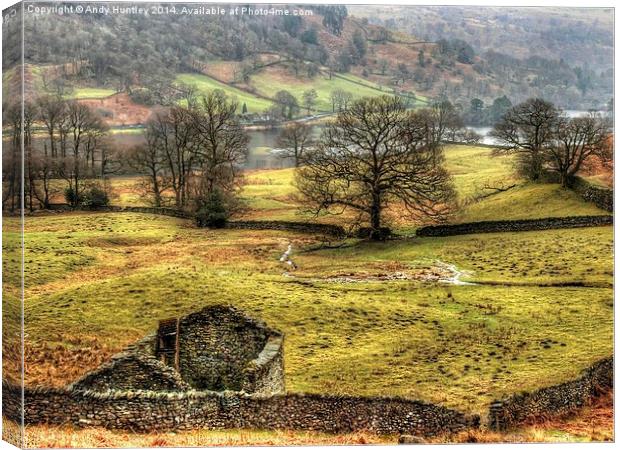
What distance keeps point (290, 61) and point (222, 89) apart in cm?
185

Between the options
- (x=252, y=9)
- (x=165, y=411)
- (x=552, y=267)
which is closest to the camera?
(x=165, y=411)

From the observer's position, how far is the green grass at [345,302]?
2403 cm

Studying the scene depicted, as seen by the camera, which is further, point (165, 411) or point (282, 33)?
point (282, 33)

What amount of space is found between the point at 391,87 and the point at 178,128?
5443 millimetres

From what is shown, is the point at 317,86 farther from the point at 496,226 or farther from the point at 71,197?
the point at 71,197

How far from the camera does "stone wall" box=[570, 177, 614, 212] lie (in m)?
26.7

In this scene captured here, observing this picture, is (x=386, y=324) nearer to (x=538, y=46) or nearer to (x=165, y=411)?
(x=165, y=411)

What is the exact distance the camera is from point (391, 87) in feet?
89.2

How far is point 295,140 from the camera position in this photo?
89.6 ft

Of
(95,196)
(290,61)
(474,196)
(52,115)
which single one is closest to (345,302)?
(474,196)

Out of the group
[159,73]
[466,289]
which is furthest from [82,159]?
[466,289]

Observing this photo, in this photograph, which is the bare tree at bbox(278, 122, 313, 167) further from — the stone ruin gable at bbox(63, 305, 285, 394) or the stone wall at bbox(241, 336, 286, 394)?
the stone wall at bbox(241, 336, 286, 394)

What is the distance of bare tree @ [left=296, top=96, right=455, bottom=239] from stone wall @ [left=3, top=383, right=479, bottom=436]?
5.50m

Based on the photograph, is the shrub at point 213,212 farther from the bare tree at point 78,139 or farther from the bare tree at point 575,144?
the bare tree at point 575,144
